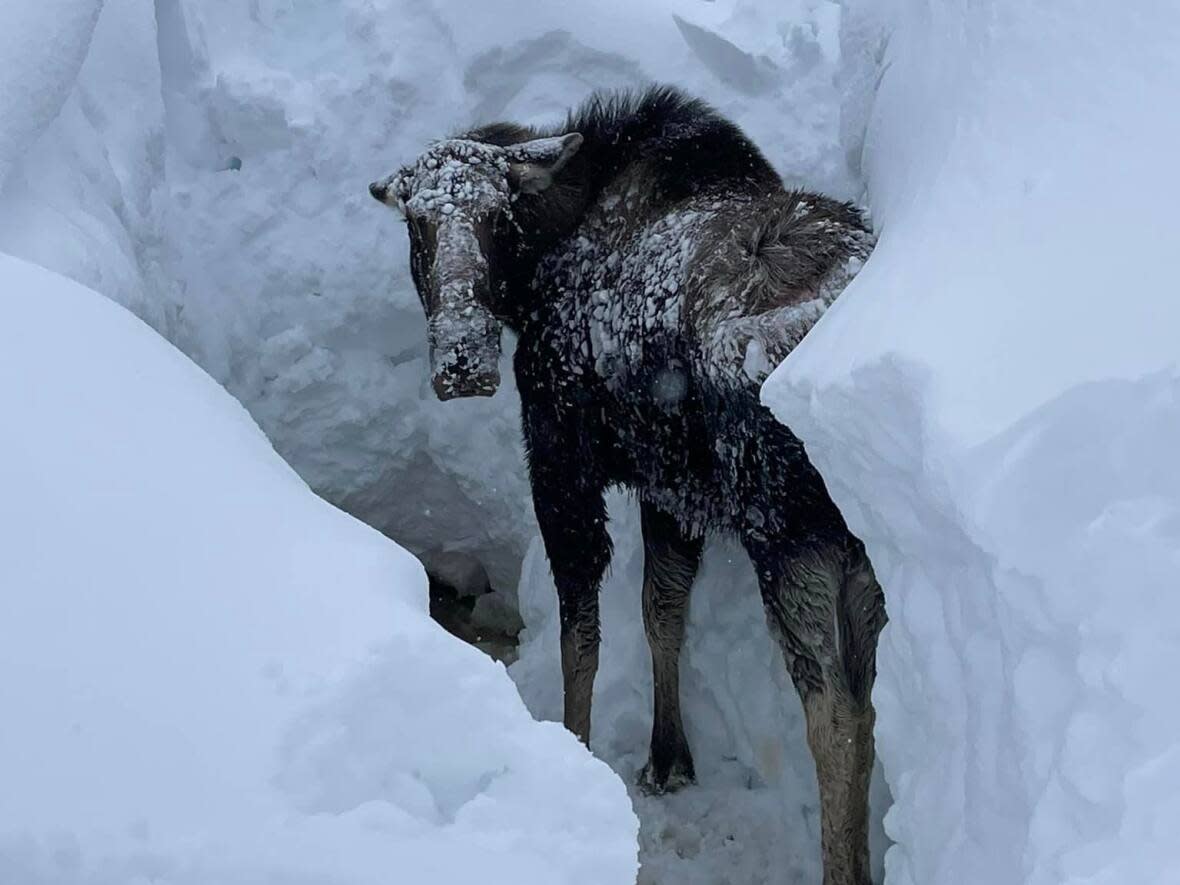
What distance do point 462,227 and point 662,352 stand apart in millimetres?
925

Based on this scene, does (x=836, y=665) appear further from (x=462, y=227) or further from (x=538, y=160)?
(x=538, y=160)

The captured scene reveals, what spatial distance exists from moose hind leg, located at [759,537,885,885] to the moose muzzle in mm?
1086

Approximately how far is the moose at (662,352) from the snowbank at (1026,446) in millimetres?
469

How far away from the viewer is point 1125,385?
1.92 meters

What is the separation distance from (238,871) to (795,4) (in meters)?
4.93

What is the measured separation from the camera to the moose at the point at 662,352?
334cm

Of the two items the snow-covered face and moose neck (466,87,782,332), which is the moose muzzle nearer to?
the snow-covered face

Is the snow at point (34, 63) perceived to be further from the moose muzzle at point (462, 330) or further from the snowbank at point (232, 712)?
the snowbank at point (232, 712)

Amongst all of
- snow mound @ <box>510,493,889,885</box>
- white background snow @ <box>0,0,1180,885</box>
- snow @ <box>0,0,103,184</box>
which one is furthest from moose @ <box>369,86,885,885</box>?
snow @ <box>0,0,103,184</box>

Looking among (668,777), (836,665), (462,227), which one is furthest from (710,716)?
(462,227)

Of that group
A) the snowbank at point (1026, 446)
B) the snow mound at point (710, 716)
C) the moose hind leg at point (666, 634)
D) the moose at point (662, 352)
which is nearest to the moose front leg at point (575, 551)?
the moose at point (662, 352)

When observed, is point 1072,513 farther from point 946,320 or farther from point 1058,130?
point 1058,130

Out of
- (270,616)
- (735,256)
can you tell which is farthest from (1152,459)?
(735,256)

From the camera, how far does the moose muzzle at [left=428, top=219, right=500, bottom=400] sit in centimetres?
379
